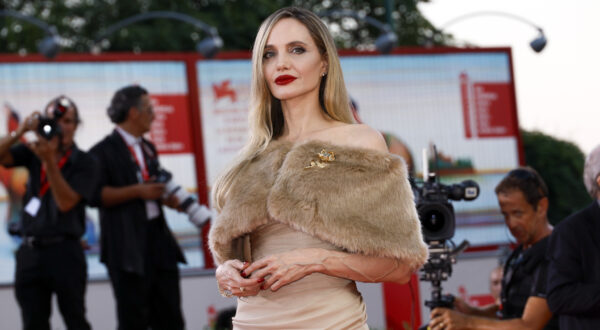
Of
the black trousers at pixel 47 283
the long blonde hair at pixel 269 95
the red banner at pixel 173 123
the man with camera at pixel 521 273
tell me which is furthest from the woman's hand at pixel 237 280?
the red banner at pixel 173 123

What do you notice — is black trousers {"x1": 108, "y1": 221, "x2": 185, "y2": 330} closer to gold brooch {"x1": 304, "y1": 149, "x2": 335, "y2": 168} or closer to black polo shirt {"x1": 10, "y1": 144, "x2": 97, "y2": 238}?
black polo shirt {"x1": 10, "y1": 144, "x2": 97, "y2": 238}

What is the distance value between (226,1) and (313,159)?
56.1ft

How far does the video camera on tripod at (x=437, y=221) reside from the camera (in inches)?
190

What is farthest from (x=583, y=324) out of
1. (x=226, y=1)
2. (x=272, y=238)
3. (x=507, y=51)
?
(x=226, y=1)

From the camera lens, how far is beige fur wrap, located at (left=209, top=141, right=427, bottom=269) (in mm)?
2795

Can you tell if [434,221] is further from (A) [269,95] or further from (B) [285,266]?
(B) [285,266]

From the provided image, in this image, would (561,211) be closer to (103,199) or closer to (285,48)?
(103,199)

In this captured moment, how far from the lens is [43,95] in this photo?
28.1ft

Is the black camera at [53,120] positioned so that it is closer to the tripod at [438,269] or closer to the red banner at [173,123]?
the tripod at [438,269]

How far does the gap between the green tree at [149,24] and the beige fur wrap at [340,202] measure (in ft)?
48.6

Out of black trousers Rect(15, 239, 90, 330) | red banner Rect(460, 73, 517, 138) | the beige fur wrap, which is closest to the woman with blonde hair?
the beige fur wrap

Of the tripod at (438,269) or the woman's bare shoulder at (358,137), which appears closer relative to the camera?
the woman's bare shoulder at (358,137)

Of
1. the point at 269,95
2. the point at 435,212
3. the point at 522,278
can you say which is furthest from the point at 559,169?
the point at 269,95

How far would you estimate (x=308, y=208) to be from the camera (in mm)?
2809
